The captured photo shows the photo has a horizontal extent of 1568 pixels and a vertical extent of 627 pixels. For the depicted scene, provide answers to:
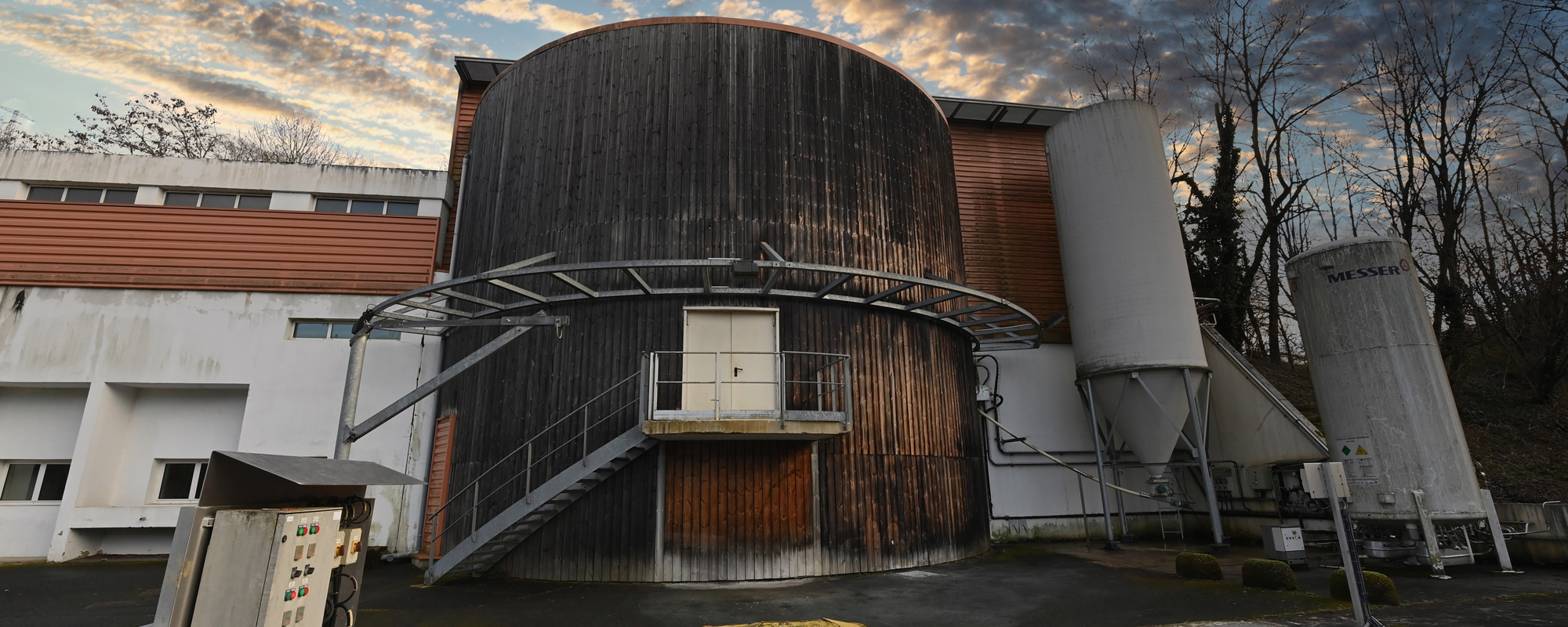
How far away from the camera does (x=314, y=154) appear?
31.8 meters

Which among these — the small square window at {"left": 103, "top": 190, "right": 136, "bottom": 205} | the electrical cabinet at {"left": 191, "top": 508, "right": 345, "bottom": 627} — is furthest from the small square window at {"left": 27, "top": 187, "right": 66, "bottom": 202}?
the electrical cabinet at {"left": 191, "top": 508, "right": 345, "bottom": 627}

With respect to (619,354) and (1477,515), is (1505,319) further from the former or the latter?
(619,354)

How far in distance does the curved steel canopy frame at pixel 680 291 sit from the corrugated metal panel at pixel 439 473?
79.3 inches

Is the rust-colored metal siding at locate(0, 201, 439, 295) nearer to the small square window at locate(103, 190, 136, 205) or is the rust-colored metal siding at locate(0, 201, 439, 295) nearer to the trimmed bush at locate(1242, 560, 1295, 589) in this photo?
the small square window at locate(103, 190, 136, 205)

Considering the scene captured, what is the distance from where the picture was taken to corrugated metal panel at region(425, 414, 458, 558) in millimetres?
13672

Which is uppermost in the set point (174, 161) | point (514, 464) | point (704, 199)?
point (174, 161)

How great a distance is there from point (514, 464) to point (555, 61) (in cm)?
823

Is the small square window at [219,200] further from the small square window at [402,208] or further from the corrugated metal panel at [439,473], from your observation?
the corrugated metal panel at [439,473]

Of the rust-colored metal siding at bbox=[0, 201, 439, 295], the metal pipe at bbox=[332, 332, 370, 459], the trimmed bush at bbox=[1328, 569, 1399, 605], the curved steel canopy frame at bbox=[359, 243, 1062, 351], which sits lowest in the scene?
the trimmed bush at bbox=[1328, 569, 1399, 605]

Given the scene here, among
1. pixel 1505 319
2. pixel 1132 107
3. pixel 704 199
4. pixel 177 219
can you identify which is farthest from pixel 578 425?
pixel 1505 319

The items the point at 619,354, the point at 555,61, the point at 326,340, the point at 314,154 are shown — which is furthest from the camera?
the point at 314,154

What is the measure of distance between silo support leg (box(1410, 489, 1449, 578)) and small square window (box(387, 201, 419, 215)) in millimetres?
21651

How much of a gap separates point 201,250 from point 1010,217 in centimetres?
2080

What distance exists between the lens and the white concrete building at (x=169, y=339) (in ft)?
51.0
